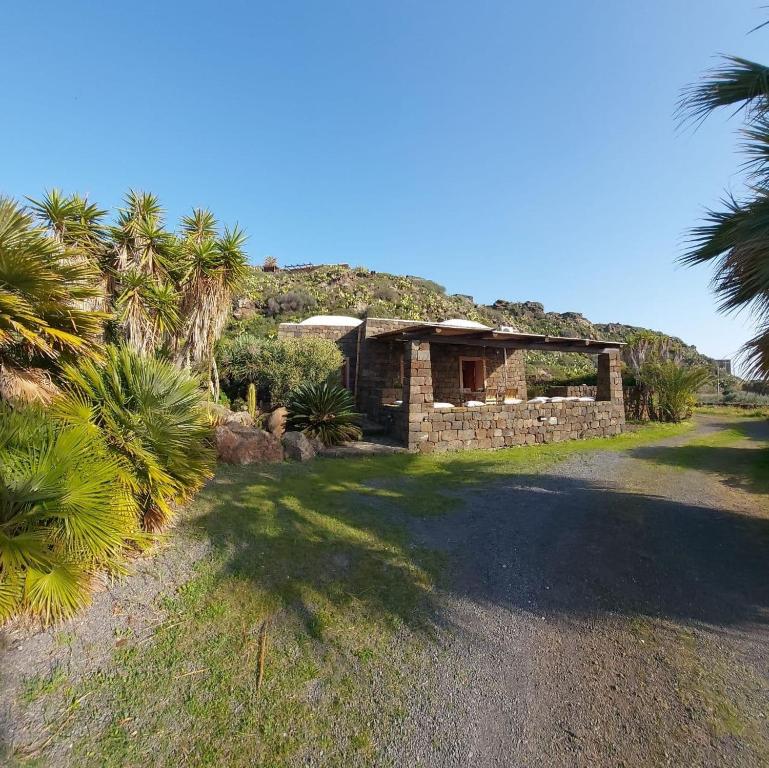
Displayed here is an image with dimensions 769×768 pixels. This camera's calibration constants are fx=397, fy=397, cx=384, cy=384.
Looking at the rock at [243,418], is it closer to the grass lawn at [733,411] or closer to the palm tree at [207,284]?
the palm tree at [207,284]

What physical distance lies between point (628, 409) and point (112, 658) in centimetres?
1805

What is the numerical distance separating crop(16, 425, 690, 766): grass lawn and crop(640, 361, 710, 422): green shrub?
15.1 metres

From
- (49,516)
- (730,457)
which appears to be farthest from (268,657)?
(730,457)

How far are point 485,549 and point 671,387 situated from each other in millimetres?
14973

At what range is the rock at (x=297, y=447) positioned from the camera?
794 centimetres

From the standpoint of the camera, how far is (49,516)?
111 inches

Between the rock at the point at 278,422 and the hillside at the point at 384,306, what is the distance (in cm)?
1338

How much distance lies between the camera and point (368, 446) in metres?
9.20

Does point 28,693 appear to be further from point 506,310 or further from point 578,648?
point 506,310

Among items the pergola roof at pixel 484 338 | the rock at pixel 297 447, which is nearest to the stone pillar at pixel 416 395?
the pergola roof at pixel 484 338

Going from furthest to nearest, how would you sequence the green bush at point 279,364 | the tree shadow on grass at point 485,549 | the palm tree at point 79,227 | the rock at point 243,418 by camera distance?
the green bush at point 279,364, the rock at point 243,418, the palm tree at point 79,227, the tree shadow on grass at point 485,549

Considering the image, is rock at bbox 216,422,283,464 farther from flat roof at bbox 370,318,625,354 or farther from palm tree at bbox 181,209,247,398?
flat roof at bbox 370,318,625,354

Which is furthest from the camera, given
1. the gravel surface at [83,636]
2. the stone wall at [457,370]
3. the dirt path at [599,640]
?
the stone wall at [457,370]

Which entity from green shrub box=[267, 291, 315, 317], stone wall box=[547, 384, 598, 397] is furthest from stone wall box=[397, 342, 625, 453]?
green shrub box=[267, 291, 315, 317]
